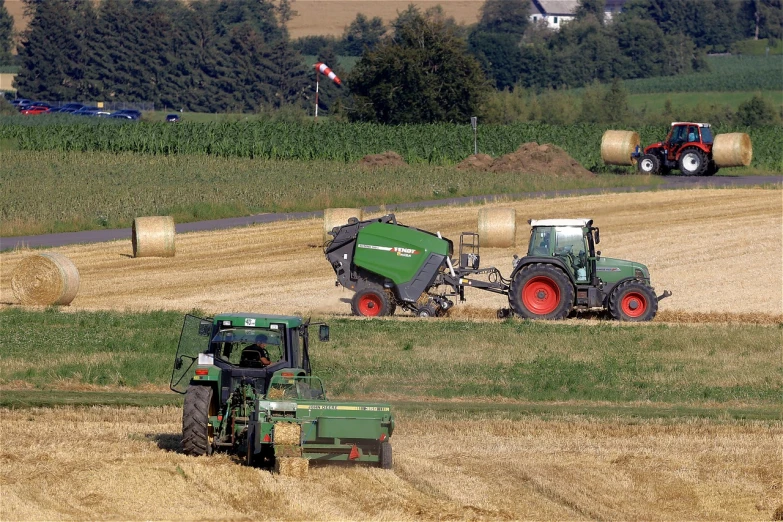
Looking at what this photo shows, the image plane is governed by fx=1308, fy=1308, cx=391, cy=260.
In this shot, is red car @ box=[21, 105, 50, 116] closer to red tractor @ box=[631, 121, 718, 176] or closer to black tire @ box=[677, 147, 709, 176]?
red tractor @ box=[631, 121, 718, 176]

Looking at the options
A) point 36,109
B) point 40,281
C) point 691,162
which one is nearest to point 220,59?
point 36,109

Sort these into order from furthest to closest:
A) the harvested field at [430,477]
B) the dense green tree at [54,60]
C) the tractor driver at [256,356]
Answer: the dense green tree at [54,60] → the tractor driver at [256,356] → the harvested field at [430,477]

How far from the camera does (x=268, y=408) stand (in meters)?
13.1

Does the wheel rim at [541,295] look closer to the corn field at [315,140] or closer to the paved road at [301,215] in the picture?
the paved road at [301,215]

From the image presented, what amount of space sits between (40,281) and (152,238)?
6416 millimetres

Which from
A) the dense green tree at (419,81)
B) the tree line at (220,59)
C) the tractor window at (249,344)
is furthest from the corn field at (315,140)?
the tractor window at (249,344)

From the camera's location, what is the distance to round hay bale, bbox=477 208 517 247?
34.3 m

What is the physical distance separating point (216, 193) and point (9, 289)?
15506 mm

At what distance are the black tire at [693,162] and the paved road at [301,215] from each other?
432 millimetres

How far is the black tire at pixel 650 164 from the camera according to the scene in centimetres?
5128

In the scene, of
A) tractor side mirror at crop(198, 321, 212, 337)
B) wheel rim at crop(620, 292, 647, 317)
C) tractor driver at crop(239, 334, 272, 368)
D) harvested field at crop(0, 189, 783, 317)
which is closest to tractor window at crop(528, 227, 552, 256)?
wheel rim at crop(620, 292, 647, 317)

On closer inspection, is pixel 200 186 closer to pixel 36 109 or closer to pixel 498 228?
pixel 498 228

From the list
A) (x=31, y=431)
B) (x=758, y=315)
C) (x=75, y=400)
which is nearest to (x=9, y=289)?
(x=75, y=400)

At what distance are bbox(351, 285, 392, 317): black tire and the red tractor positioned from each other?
26716mm
